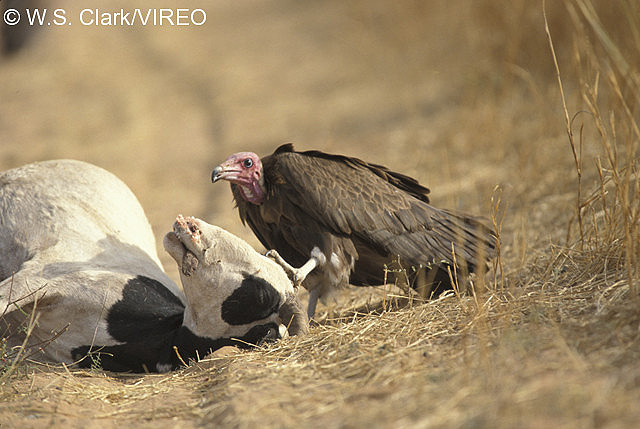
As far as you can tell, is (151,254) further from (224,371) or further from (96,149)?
(96,149)

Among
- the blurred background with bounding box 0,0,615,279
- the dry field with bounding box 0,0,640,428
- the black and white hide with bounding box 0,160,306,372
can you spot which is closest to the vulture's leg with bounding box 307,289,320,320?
the dry field with bounding box 0,0,640,428

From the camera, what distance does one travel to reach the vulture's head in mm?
4094

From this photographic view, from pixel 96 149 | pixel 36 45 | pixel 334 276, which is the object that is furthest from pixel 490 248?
pixel 36 45

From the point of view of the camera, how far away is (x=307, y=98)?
35.2 feet

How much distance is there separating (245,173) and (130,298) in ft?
3.34

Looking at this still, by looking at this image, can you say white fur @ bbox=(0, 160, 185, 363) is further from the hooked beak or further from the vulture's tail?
the vulture's tail

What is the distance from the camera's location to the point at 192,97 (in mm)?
10883

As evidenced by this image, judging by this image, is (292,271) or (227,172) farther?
(227,172)

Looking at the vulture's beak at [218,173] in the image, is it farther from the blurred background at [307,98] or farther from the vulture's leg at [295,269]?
the blurred background at [307,98]

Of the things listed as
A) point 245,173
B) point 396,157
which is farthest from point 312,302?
point 396,157

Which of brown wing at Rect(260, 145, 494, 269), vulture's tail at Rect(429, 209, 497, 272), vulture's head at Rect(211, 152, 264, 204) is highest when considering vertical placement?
vulture's head at Rect(211, 152, 264, 204)

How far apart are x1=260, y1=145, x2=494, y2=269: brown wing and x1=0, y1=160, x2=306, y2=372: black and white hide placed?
541 millimetres

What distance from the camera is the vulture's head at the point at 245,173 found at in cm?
409

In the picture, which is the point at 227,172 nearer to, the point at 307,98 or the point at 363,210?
the point at 363,210
